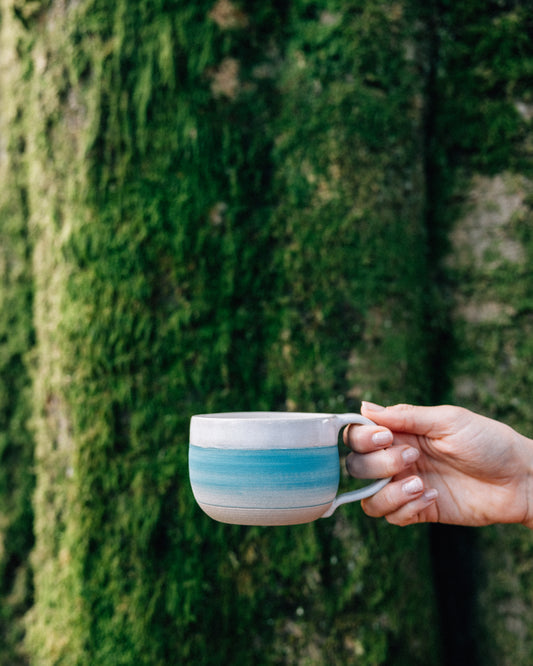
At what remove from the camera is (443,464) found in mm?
1547

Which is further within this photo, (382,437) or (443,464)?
(443,464)

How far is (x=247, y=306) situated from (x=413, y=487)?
0.81 meters

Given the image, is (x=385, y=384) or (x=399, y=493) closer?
(x=399, y=493)

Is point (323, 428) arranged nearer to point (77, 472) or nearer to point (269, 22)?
point (77, 472)

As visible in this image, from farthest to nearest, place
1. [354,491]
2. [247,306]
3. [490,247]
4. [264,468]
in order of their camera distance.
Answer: [490,247]
[247,306]
[354,491]
[264,468]

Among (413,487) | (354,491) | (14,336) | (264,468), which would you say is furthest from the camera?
(14,336)

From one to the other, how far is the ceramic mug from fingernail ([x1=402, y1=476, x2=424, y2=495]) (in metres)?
0.28

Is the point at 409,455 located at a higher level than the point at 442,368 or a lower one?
lower

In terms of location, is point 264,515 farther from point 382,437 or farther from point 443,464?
point 443,464

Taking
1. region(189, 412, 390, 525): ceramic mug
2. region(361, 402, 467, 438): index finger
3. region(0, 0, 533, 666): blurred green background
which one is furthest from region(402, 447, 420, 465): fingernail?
region(0, 0, 533, 666): blurred green background

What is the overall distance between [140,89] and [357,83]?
0.72m

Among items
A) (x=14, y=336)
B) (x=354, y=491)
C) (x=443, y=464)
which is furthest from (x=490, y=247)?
(x=14, y=336)

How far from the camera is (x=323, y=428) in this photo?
3.72 ft

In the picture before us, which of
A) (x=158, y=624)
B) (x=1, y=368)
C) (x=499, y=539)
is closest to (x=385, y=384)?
(x=499, y=539)
